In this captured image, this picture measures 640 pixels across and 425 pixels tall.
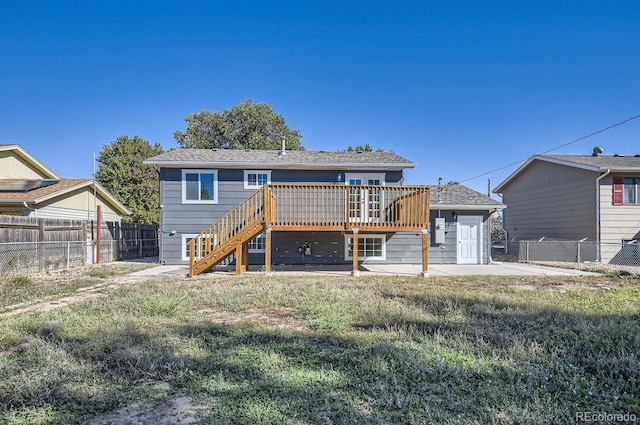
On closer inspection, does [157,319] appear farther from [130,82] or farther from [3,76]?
[3,76]

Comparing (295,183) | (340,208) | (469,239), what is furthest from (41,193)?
(469,239)

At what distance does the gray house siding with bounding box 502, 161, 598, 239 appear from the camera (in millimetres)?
14352

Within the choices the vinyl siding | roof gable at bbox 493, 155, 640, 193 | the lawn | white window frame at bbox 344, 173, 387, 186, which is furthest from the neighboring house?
the vinyl siding

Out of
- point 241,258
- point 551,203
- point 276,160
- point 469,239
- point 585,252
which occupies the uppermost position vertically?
point 276,160

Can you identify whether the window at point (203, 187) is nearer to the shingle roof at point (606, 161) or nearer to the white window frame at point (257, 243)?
the white window frame at point (257, 243)

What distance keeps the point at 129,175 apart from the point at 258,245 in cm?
2061

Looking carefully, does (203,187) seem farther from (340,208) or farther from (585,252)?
(585,252)

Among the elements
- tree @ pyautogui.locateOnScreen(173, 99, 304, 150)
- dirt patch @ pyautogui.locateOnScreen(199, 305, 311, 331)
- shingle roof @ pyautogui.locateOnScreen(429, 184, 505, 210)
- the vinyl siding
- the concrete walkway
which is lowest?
the concrete walkway

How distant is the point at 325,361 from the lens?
364 cm

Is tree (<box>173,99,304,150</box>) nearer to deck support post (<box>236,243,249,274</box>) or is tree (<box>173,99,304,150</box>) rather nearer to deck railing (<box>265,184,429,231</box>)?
deck support post (<box>236,243,249,274</box>)

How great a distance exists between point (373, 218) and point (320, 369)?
25.3 feet

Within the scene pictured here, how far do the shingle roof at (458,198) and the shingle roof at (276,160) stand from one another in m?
1.80

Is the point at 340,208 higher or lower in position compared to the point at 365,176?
lower

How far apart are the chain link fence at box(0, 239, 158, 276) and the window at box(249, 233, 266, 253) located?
6123 millimetres
